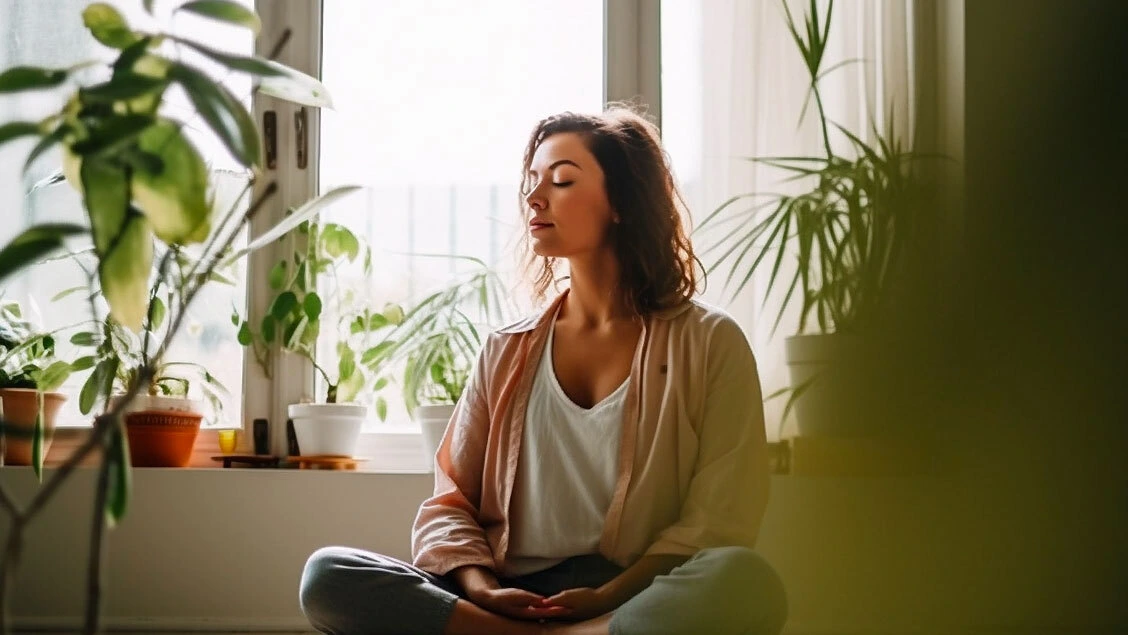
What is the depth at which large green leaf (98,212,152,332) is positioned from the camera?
61cm

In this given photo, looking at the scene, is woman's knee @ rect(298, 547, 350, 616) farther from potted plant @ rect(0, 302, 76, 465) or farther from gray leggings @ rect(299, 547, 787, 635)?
potted plant @ rect(0, 302, 76, 465)

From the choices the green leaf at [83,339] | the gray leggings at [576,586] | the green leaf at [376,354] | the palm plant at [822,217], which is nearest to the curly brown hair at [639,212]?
the palm plant at [822,217]

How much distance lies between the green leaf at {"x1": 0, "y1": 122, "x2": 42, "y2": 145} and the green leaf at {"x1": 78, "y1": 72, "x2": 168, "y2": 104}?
4cm

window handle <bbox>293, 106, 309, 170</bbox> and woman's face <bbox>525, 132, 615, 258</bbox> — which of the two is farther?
window handle <bbox>293, 106, 309, 170</bbox>

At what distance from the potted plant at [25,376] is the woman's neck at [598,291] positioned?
122 cm

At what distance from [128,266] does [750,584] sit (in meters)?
1.09

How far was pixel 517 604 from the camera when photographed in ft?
5.43

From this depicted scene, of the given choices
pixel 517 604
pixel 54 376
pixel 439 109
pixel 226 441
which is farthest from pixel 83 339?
pixel 517 604

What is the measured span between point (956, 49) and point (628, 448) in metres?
0.85

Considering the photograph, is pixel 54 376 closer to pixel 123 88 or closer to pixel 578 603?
pixel 578 603

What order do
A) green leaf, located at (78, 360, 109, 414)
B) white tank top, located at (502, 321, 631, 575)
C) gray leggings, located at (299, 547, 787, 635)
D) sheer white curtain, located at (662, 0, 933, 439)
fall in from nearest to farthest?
1. gray leggings, located at (299, 547, 787, 635)
2. white tank top, located at (502, 321, 631, 575)
3. sheer white curtain, located at (662, 0, 933, 439)
4. green leaf, located at (78, 360, 109, 414)

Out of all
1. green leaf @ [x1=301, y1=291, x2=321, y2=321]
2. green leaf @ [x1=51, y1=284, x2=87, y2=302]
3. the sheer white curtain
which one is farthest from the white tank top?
green leaf @ [x1=51, y1=284, x2=87, y2=302]

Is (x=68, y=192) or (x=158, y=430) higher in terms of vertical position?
(x=68, y=192)

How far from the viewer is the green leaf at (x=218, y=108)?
59 cm
